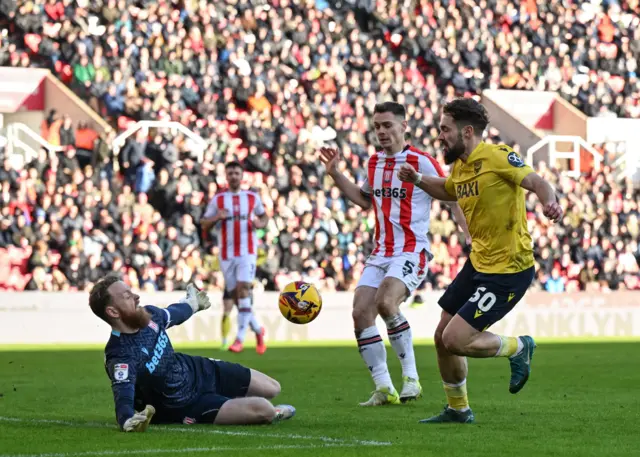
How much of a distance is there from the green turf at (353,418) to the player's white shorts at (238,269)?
2723mm

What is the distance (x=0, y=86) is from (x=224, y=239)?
30.7ft

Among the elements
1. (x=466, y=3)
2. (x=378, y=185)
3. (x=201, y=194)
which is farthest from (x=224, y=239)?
(x=466, y=3)

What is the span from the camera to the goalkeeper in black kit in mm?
7719

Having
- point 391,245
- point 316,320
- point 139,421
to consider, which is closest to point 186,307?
point 139,421

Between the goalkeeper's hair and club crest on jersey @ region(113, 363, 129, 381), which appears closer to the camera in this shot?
club crest on jersey @ region(113, 363, 129, 381)

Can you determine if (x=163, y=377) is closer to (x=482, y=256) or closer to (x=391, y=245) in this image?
(x=482, y=256)

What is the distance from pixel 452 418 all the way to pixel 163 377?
6.45 ft

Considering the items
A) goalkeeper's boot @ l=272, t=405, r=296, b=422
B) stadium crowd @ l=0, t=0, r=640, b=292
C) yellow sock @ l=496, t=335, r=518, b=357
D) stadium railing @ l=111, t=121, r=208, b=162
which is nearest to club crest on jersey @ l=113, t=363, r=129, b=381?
goalkeeper's boot @ l=272, t=405, r=296, b=422

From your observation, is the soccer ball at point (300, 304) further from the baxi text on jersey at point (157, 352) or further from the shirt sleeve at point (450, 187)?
the baxi text on jersey at point (157, 352)

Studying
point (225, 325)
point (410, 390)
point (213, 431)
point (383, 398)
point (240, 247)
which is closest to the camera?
point (213, 431)

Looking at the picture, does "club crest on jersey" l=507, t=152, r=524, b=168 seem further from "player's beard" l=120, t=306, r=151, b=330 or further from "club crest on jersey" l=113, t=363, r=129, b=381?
"club crest on jersey" l=113, t=363, r=129, b=381

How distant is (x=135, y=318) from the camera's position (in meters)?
7.84

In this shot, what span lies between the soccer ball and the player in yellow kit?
5.98ft

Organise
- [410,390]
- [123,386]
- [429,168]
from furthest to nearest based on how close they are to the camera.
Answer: [429,168], [410,390], [123,386]
